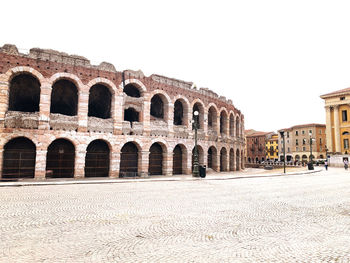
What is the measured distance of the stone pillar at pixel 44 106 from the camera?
59.8 ft

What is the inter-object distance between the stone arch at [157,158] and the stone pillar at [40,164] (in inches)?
368

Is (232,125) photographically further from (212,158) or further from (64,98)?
(64,98)

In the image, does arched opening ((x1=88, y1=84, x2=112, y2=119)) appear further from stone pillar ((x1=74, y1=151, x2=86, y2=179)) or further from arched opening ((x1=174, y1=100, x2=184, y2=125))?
arched opening ((x1=174, y1=100, x2=184, y2=125))

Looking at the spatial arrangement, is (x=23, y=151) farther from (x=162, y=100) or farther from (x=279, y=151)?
(x=279, y=151)

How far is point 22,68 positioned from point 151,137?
1167 centimetres

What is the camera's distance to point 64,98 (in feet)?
71.6

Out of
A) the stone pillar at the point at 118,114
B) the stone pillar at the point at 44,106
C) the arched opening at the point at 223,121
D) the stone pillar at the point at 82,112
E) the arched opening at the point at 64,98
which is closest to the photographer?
the stone pillar at the point at 44,106

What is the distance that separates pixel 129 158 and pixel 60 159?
19.3 ft

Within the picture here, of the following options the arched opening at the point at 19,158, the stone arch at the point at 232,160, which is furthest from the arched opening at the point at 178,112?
the arched opening at the point at 19,158

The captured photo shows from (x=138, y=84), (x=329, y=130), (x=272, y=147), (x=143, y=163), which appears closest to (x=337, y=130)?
(x=329, y=130)

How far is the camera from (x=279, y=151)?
78.6 m

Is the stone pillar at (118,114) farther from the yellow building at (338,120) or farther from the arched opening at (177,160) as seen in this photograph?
the yellow building at (338,120)

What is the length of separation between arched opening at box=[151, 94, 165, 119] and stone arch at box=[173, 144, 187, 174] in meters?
3.90

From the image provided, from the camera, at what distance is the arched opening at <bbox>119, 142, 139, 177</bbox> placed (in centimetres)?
2214
